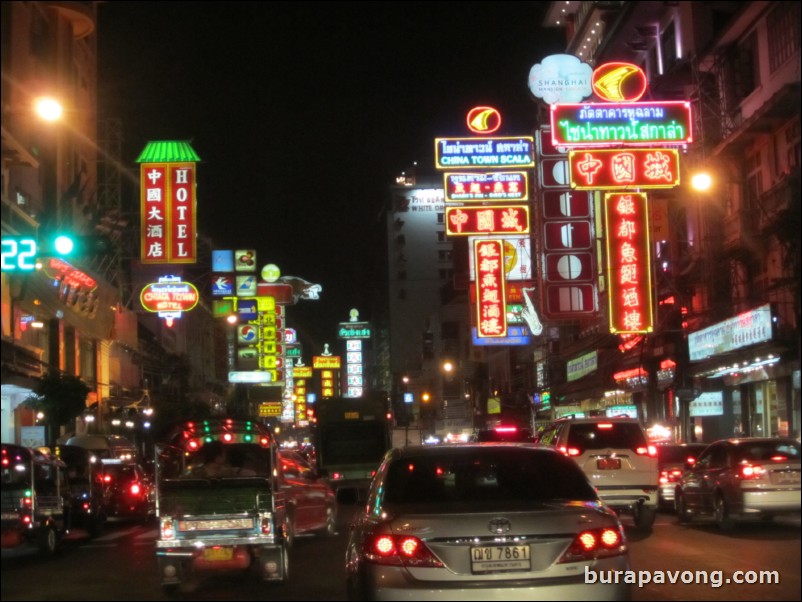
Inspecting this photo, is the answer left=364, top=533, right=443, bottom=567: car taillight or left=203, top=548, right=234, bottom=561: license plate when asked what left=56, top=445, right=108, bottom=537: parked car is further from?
left=364, top=533, right=443, bottom=567: car taillight

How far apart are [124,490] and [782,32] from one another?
65.3ft

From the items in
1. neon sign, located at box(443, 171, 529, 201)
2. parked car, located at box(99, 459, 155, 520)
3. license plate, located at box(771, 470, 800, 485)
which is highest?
neon sign, located at box(443, 171, 529, 201)

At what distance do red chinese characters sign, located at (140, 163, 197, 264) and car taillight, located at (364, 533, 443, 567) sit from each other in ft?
93.2

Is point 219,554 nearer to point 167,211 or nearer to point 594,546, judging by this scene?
point 594,546

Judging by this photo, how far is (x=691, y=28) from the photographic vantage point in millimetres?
32562

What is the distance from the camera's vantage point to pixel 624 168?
3075cm

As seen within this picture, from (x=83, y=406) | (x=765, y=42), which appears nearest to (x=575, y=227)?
(x=765, y=42)

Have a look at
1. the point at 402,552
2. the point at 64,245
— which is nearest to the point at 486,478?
the point at 402,552

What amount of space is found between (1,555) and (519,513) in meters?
10.6

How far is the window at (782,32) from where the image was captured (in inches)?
998

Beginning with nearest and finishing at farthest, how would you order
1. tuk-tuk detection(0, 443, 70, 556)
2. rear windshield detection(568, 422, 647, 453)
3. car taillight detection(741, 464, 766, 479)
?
tuk-tuk detection(0, 443, 70, 556)
car taillight detection(741, 464, 766, 479)
rear windshield detection(568, 422, 647, 453)

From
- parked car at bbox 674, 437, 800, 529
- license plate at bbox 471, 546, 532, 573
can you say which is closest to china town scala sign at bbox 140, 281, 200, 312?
parked car at bbox 674, 437, 800, 529

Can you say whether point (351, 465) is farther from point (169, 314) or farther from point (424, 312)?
point (424, 312)

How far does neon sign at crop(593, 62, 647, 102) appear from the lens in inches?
1252
